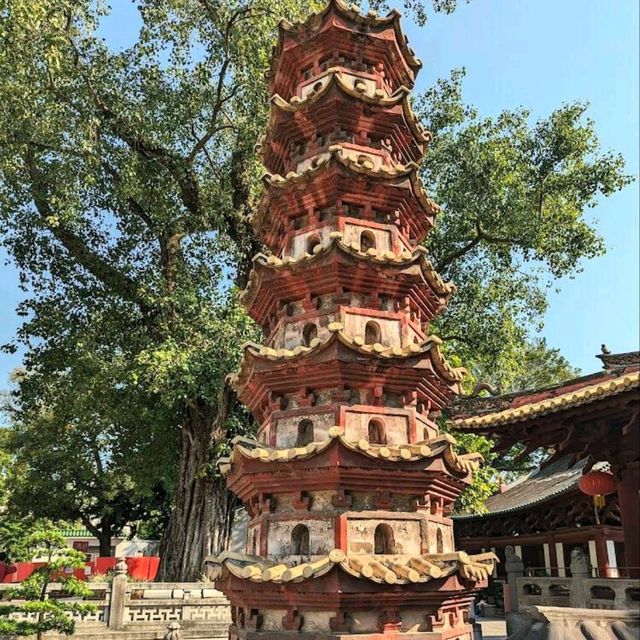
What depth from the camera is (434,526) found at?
7.87 meters

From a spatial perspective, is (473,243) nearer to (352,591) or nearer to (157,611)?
(157,611)

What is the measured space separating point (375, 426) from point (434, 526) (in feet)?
4.66

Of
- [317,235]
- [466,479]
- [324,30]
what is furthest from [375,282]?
[324,30]

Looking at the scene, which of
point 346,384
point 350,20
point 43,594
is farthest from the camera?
point 43,594

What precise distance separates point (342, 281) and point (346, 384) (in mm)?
1514

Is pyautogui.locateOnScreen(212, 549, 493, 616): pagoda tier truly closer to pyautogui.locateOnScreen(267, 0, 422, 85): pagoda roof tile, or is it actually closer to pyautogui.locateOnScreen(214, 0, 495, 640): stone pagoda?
pyautogui.locateOnScreen(214, 0, 495, 640): stone pagoda

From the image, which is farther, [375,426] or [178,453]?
[178,453]

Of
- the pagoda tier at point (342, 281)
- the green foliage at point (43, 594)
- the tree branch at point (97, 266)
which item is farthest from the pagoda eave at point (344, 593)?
the tree branch at point (97, 266)

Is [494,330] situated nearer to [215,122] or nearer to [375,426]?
[215,122]

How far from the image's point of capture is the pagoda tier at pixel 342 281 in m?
8.74

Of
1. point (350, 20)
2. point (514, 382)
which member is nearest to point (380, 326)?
point (350, 20)

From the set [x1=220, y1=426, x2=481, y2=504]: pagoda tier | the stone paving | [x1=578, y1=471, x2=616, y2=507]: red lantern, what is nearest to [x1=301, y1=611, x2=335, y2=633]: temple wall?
[x1=220, y1=426, x2=481, y2=504]: pagoda tier

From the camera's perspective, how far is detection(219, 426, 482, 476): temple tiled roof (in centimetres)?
734

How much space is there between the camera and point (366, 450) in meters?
7.37
